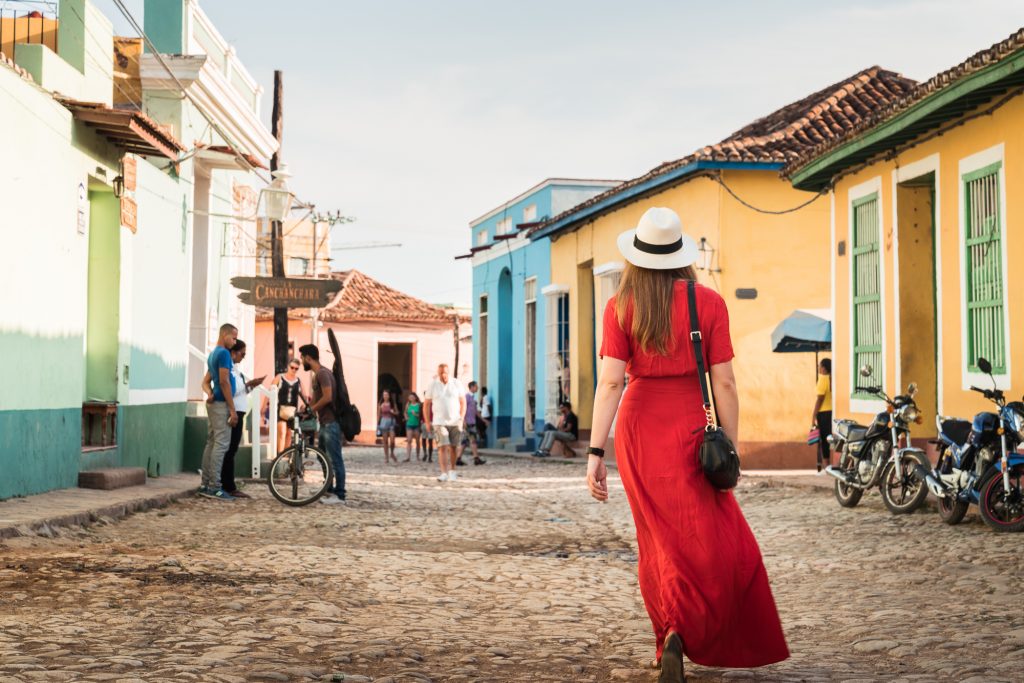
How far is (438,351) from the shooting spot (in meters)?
43.5

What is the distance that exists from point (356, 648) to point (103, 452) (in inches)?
329

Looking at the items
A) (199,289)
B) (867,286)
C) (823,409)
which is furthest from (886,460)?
(199,289)

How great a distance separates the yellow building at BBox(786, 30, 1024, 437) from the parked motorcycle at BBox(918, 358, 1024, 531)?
1007mm

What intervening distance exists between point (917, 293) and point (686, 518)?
8.97 meters

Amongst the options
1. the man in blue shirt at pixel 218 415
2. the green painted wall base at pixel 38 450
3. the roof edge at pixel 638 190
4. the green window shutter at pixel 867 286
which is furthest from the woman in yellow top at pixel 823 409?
the green painted wall base at pixel 38 450

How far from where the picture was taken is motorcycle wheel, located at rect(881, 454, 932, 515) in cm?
1053

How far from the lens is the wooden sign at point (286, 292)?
15.8m

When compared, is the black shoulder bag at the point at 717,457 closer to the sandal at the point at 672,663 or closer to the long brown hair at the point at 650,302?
the long brown hair at the point at 650,302

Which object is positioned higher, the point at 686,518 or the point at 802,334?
the point at 802,334

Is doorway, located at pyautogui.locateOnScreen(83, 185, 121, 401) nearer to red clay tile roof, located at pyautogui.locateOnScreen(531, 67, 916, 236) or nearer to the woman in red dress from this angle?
red clay tile roof, located at pyautogui.locateOnScreen(531, 67, 916, 236)

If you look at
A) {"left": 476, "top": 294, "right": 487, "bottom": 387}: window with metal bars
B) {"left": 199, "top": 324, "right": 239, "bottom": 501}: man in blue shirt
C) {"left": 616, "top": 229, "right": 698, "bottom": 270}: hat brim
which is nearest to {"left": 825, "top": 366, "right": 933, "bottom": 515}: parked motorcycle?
{"left": 199, "top": 324, "right": 239, "bottom": 501}: man in blue shirt

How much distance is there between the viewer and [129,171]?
44.8 ft

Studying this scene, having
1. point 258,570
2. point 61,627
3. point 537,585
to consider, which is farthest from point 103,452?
point 61,627

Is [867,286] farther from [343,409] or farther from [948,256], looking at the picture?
[343,409]
